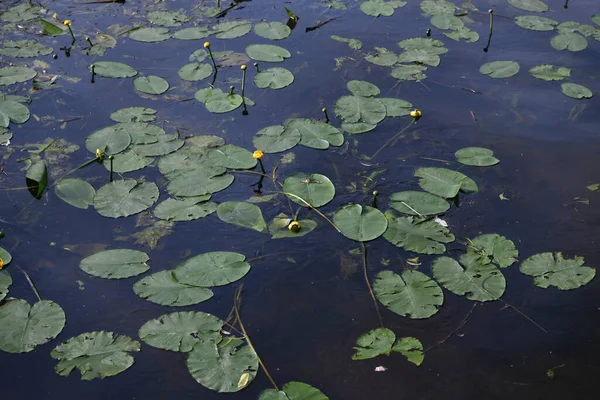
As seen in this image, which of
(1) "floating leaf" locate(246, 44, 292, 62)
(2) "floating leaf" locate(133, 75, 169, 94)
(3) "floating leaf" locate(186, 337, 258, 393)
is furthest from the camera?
(1) "floating leaf" locate(246, 44, 292, 62)

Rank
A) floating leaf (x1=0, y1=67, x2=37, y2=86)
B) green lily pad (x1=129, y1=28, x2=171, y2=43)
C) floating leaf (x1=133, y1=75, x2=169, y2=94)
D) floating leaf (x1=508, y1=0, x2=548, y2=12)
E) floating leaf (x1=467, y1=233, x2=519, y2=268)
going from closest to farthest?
floating leaf (x1=467, y1=233, x2=519, y2=268) < floating leaf (x1=133, y1=75, x2=169, y2=94) < floating leaf (x1=0, y1=67, x2=37, y2=86) < green lily pad (x1=129, y1=28, x2=171, y2=43) < floating leaf (x1=508, y1=0, x2=548, y2=12)

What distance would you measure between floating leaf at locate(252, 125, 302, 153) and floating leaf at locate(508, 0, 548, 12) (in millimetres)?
2995

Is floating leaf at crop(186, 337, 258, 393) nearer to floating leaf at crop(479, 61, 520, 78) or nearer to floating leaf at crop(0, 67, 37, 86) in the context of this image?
floating leaf at crop(0, 67, 37, 86)

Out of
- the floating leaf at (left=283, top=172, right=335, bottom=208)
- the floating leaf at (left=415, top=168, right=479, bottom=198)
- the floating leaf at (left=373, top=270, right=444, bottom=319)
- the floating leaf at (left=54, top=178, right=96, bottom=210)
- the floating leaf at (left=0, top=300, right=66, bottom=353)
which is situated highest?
the floating leaf at (left=415, top=168, right=479, bottom=198)

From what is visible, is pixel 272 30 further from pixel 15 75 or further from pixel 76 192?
pixel 76 192

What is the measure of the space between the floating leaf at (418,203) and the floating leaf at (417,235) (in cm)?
7

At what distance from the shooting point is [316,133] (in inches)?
170

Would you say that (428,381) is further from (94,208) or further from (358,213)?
(94,208)

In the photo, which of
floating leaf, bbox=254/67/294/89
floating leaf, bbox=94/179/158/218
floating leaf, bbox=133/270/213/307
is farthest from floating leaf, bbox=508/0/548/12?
floating leaf, bbox=133/270/213/307

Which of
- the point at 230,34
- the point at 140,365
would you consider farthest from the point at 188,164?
the point at 230,34

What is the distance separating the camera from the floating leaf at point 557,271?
3408mm

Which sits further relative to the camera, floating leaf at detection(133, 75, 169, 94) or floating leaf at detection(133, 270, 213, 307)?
floating leaf at detection(133, 75, 169, 94)

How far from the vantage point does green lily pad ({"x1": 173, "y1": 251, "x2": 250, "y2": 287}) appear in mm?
3322

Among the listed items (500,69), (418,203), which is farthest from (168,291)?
(500,69)
